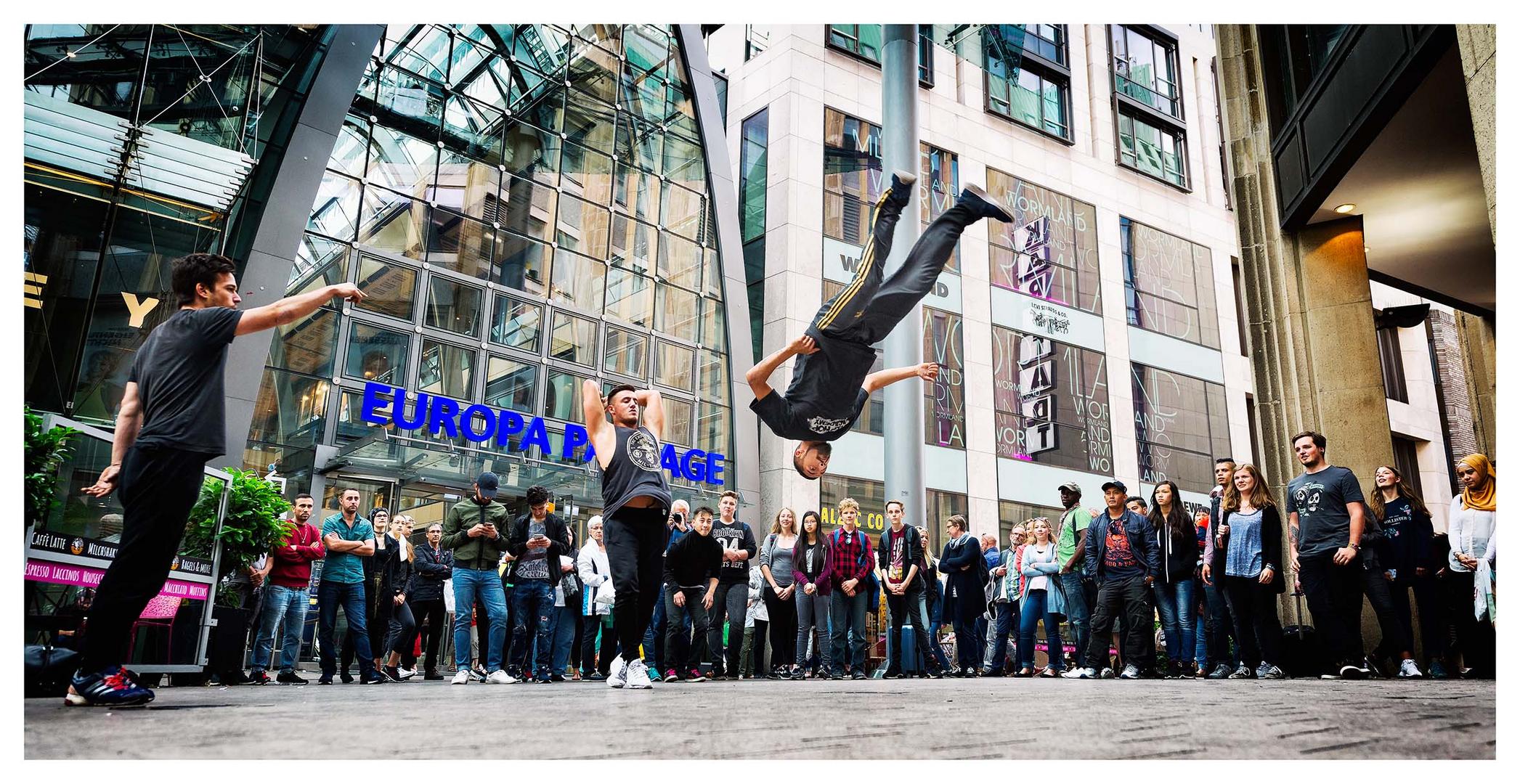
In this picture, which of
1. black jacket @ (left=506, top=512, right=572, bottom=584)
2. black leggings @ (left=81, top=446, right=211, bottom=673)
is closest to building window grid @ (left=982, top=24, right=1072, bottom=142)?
black jacket @ (left=506, top=512, right=572, bottom=584)

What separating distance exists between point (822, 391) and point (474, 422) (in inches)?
318

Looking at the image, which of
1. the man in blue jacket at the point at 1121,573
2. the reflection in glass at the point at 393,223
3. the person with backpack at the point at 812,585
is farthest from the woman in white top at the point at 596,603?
the reflection in glass at the point at 393,223

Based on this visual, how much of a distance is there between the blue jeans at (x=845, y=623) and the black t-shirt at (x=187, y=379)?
576 cm

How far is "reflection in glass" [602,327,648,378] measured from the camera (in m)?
16.1

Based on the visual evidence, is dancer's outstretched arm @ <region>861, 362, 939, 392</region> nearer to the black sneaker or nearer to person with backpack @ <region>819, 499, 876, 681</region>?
the black sneaker

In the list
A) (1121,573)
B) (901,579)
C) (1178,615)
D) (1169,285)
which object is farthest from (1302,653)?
(1169,285)

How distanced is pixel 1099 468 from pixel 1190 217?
764cm

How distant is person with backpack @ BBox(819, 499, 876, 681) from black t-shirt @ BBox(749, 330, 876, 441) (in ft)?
4.90

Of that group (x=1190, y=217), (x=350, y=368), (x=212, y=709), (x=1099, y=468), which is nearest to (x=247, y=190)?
(x=350, y=368)

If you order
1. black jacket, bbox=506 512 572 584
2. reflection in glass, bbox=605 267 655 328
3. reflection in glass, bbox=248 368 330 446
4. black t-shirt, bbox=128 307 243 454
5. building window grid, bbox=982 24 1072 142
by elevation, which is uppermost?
building window grid, bbox=982 24 1072 142

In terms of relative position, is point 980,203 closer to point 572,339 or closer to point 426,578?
point 426,578

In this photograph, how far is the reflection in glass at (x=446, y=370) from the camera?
14078 millimetres

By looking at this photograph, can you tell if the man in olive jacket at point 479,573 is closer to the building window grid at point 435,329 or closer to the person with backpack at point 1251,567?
the person with backpack at point 1251,567

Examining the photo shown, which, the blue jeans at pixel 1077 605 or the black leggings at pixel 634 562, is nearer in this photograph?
the black leggings at pixel 634 562
